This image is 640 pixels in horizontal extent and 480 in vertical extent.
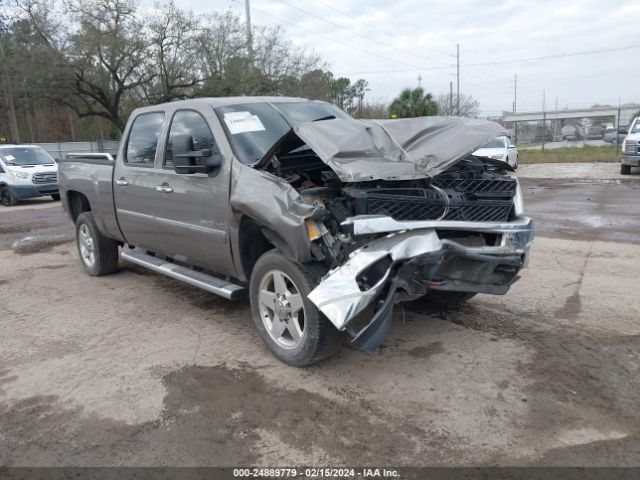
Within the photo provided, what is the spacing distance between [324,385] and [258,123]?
2.32m

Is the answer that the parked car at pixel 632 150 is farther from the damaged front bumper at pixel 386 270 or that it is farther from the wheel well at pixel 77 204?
the wheel well at pixel 77 204

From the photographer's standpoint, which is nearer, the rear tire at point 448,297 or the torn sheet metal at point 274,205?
the torn sheet metal at point 274,205

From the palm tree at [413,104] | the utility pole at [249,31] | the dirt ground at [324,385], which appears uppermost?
the utility pole at [249,31]

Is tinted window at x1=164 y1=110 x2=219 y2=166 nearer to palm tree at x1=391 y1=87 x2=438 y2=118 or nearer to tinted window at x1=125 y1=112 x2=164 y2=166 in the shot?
tinted window at x1=125 y1=112 x2=164 y2=166

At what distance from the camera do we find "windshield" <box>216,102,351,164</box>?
14.8ft

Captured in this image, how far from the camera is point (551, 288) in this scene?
5836 mm

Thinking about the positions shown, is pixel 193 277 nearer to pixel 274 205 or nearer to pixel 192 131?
pixel 192 131

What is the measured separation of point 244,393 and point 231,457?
28.1 inches

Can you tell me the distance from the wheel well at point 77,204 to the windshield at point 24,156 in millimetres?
10575

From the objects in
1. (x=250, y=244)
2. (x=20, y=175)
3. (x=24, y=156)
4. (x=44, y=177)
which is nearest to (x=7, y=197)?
(x=20, y=175)

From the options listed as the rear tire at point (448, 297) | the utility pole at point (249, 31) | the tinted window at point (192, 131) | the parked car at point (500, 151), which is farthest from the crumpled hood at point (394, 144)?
the utility pole at point (249, 31)

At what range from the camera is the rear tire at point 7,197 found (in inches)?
620

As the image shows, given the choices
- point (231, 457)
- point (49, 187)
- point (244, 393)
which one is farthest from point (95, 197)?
point (49, 187)

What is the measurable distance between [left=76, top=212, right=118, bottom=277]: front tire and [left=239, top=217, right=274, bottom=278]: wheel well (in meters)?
3.09
